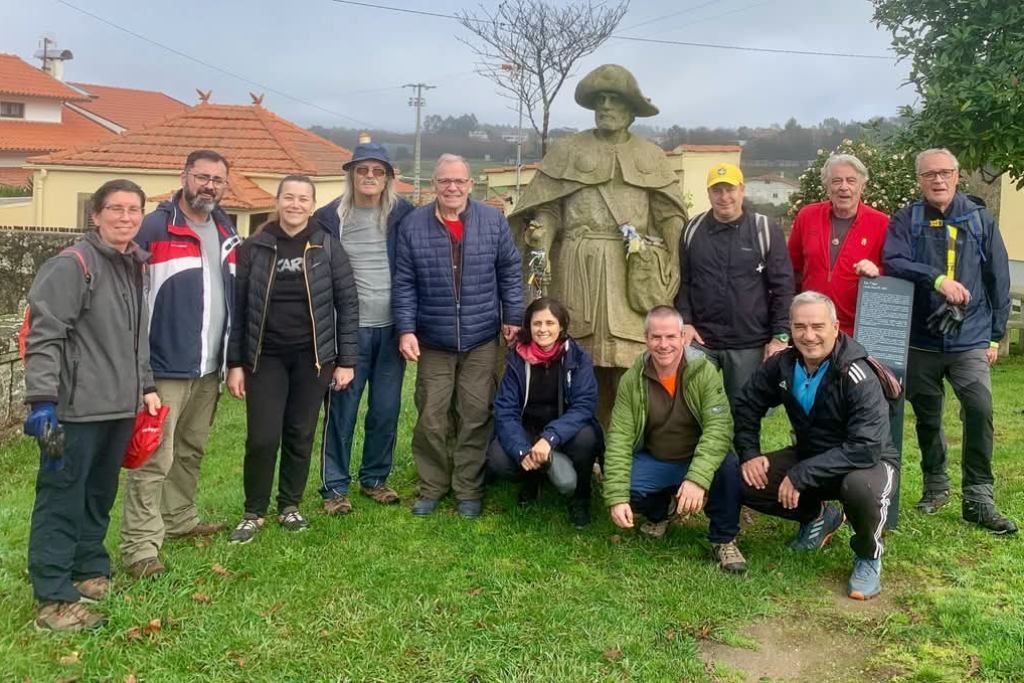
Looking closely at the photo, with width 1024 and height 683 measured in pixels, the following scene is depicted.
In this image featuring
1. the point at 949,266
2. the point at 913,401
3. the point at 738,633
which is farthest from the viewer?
the point at 913,401

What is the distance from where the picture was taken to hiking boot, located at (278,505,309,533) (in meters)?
4.66

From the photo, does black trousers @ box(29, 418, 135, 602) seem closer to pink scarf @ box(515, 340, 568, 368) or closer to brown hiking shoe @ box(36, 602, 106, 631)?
brown hiking shoe @ box(36, 602, 106, 631)

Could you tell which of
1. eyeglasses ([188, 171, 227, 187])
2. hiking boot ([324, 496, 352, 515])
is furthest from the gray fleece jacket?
hiking boot ([324, 496, 352, 515])

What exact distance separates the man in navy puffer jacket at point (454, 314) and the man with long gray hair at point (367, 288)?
0.35 ft

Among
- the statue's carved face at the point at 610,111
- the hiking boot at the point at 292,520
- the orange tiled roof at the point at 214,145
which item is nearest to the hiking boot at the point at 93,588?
the hiking boot at the point at 292,520

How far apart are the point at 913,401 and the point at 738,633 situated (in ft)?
6.83

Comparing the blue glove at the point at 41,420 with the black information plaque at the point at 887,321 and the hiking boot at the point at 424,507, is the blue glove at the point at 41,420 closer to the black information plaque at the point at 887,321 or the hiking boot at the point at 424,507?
the hiking boot at the point at 424,507

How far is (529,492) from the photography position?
5.15 meters

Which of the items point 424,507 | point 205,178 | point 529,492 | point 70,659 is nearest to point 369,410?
point 424,507

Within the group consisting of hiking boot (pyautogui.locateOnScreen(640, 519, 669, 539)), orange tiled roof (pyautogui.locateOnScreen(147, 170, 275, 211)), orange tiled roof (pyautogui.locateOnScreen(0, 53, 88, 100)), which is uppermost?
orange tiled roof (pyautogui.locateOnScreen(0, 53, 88, 100))

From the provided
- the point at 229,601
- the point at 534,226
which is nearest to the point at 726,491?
the point at 534,226

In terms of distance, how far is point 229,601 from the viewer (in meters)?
3.80

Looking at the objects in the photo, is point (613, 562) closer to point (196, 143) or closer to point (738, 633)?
point (738, 633)

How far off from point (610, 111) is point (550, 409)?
1.79m
